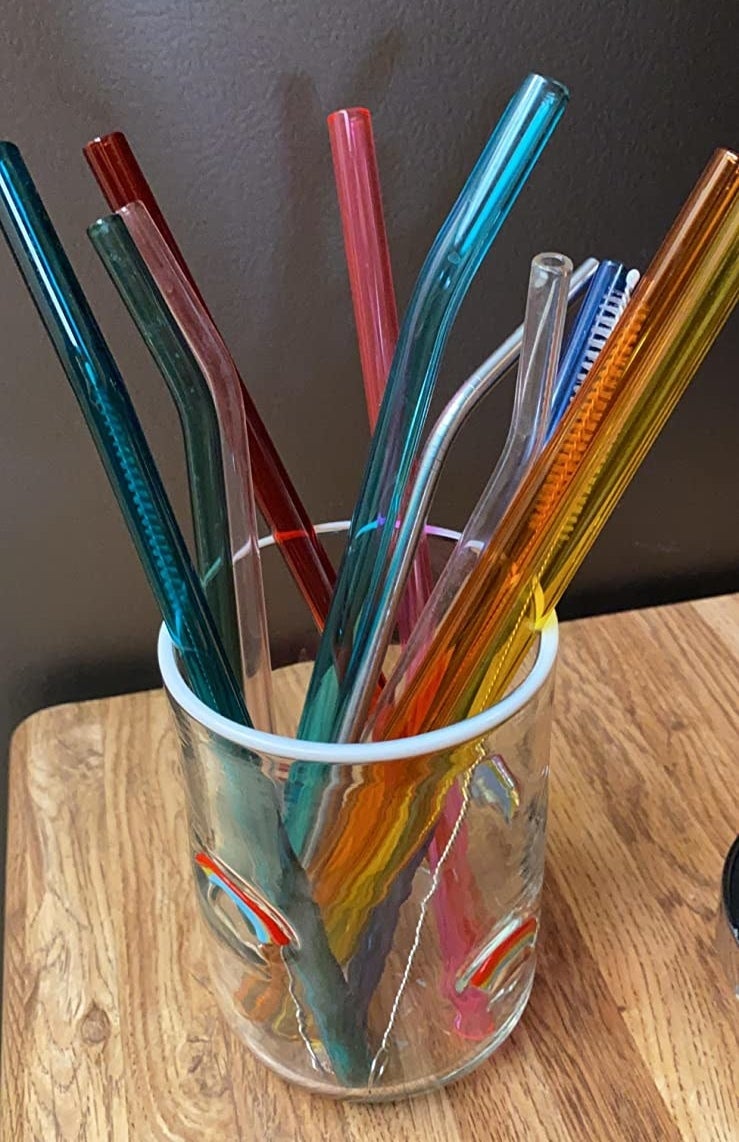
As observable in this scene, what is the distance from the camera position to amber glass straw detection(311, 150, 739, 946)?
0.23 metres

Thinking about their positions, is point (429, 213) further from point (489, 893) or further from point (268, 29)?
point (489, 893)

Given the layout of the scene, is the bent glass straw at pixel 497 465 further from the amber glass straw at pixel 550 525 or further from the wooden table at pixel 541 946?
the wooden table at pixel 541 946

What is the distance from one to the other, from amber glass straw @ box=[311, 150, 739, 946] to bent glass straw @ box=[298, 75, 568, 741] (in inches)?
0.8

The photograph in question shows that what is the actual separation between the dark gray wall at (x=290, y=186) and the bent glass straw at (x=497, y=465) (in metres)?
0.15

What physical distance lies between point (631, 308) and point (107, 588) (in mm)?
280

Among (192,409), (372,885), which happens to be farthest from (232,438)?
(372,885)

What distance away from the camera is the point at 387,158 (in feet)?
1.27

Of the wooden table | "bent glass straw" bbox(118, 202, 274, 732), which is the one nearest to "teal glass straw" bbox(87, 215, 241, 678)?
"bent glass straw" bbox(118, 202, 274, 732)

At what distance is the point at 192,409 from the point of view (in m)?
0.25

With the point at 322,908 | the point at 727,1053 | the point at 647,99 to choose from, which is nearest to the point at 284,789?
the point at 322,908

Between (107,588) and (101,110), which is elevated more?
(101,110)

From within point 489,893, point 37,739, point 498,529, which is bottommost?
point 37,739

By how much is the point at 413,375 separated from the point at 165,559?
71 mm

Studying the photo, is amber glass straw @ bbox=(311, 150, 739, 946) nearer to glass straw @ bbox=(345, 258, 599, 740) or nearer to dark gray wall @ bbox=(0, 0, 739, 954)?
glass straw @ bbox=(345, 258, 599, 740)
